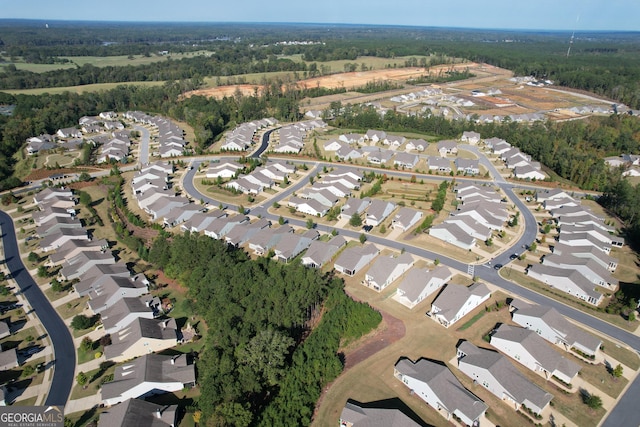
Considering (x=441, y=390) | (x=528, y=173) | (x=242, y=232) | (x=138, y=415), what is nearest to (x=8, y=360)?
(x=138, y=415)

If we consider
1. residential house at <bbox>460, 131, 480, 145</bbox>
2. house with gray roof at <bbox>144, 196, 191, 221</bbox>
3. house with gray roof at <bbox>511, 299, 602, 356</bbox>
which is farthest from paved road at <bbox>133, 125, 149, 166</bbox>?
residential house at <bbox>460, 131, 480, 145</bbox>

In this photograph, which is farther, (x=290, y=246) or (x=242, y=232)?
(x=242, y=232)

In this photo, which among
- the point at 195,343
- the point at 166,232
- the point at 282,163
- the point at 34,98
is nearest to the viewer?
the point at 195,343

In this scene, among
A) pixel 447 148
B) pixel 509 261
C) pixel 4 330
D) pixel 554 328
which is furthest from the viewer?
pixel 447 148

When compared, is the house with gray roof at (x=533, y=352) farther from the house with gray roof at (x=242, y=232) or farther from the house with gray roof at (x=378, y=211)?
the house with gray roof at (x=242, y=232)

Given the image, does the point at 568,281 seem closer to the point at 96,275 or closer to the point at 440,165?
the point at 440,165

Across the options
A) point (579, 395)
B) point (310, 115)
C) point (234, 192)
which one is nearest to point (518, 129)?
point (310, 115)

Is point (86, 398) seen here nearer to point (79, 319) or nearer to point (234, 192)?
point (79, 319)
